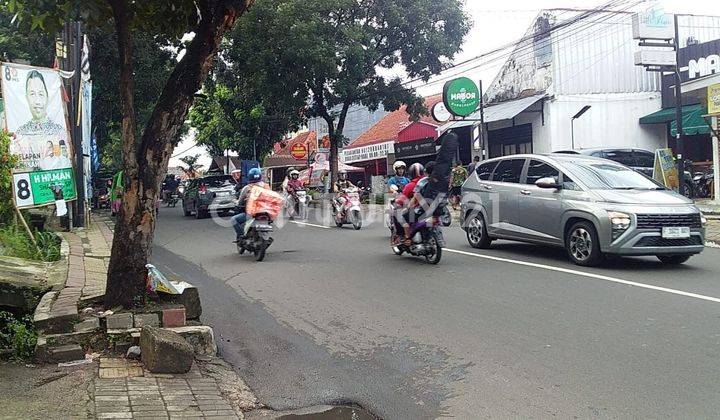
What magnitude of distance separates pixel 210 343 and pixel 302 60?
1811cm

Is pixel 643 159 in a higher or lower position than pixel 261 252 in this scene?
higher

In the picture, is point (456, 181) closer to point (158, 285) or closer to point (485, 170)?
point (485, 170)

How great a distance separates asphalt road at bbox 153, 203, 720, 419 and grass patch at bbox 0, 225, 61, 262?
175 cm

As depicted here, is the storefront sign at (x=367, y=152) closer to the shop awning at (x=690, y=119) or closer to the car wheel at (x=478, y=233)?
the shop awning at (x=690, y=119)

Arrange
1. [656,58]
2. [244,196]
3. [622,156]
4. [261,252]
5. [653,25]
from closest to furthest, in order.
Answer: [261,252] → [244,196] → [656,58] → [653,25] → [622,156]

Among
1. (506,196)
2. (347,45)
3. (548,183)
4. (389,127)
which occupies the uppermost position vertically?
(347,45)

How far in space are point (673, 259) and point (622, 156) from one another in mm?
10062

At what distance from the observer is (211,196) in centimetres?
2261

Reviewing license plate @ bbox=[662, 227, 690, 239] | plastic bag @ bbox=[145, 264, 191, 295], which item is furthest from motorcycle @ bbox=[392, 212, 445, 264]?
plastic bag @ bbox=[145, 264, 191, 295]

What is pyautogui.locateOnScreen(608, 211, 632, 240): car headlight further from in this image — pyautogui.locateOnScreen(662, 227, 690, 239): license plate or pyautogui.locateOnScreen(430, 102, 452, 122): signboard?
pyautogui.locateOnScreen(430, 102, 452, 122): signboard

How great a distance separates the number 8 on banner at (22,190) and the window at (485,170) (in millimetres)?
7851

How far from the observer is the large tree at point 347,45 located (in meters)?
22.3

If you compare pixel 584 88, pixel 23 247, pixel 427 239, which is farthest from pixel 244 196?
pixel 584 88

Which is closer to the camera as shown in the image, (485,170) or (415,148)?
(485,170)
